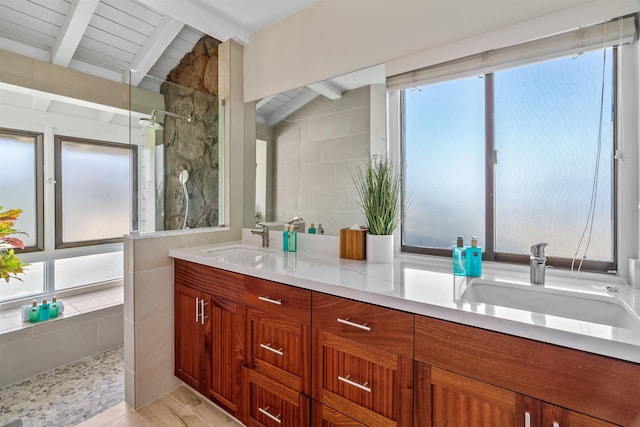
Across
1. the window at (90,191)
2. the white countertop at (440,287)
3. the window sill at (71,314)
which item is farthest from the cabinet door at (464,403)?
the window at (90,191)

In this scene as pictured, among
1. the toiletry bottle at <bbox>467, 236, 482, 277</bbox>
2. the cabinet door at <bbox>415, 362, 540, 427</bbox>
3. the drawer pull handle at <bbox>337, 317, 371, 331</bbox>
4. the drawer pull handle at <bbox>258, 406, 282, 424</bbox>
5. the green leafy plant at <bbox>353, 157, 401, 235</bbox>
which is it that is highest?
the green leafy plant at <bbox>353, 157, 401, 235</bbox>

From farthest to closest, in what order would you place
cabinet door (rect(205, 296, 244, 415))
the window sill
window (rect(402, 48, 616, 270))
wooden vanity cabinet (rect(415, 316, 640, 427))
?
the window sill → cabinet door (rect(205, 296, 244, 415)) → window (rect(402, 48, 616, 270)) → wooden vanity cabinet (rect(415, 316, 640, 427))

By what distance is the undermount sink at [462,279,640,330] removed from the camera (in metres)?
0.96

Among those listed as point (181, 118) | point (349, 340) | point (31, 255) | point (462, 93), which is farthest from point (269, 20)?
point (31, 255)

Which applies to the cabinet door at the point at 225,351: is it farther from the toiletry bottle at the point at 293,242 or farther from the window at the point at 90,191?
the window at the point at 90,191

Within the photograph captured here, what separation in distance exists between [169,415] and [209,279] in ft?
2.75

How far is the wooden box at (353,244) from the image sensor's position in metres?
1.60

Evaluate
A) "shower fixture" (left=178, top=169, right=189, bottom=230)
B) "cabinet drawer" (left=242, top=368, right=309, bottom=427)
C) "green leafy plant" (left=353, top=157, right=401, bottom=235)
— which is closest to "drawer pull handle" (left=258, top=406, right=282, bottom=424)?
"cabinet drawer" (left=242, top=368, right=309, bottom=427)

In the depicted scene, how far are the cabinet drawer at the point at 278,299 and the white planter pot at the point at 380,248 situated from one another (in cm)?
49

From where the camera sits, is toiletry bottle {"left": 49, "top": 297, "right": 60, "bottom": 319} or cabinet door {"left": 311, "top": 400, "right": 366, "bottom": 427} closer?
cabinet door {"left": 311, "top": 400, "right": 366, "bottom": 427}

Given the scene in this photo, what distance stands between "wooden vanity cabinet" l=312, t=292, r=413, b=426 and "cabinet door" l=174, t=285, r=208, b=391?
83 cm

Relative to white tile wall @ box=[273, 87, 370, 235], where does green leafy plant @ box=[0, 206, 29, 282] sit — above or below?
below

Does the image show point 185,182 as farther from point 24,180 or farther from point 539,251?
point 539,251

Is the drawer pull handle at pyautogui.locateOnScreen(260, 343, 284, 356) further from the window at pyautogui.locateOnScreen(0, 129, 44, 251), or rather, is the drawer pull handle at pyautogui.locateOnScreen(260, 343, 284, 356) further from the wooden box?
the window at pyautogui.locateOnScreen(0, 129, 44, 251)
